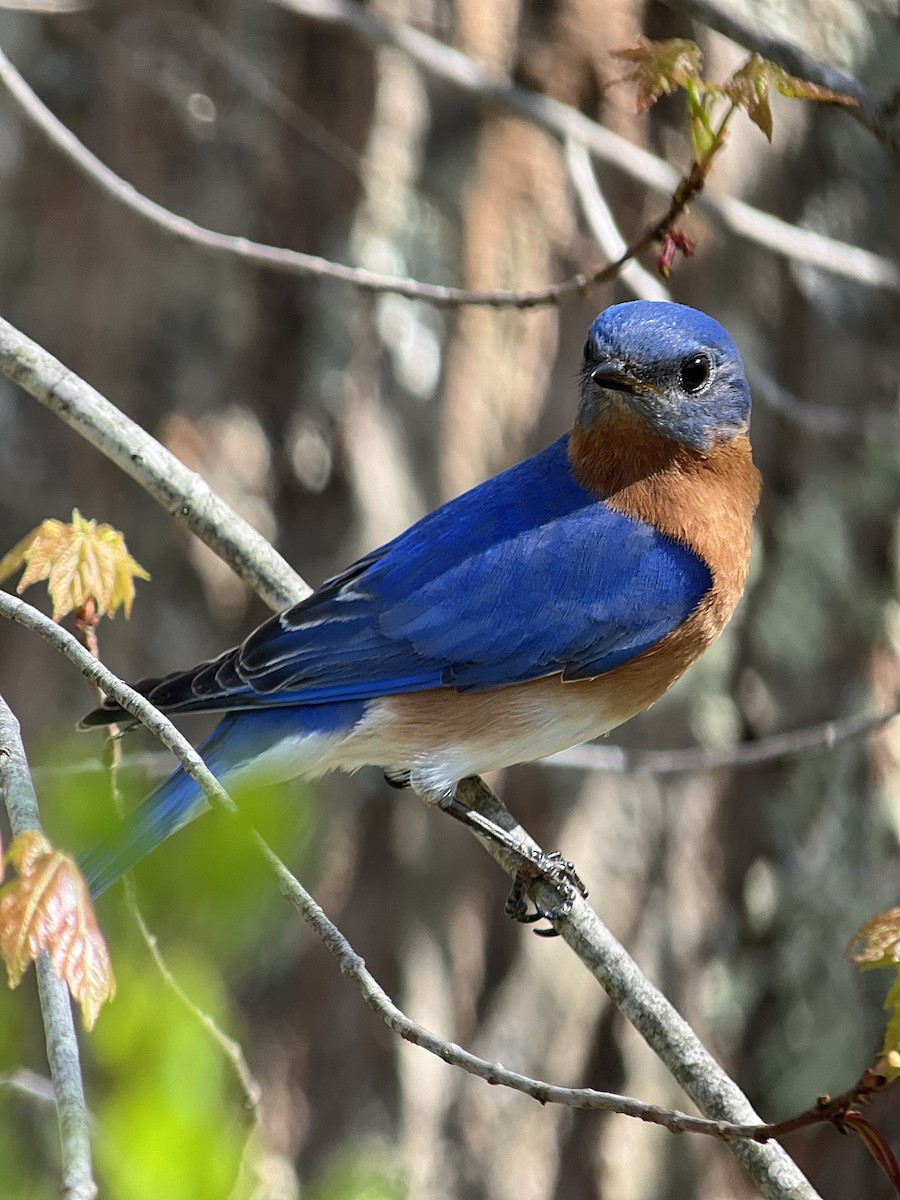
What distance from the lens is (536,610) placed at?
3410 mm

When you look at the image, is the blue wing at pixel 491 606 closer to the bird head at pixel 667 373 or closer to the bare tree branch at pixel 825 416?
the bird head at pixel 667 373

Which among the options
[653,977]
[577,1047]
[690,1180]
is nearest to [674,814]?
[653,977]

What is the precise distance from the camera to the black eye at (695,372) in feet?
11.0

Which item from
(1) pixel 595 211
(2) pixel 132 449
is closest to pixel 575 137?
(1) pixel 595 211

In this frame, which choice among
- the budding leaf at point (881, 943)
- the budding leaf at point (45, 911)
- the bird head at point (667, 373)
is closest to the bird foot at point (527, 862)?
the budding leaf at point (881, 943)

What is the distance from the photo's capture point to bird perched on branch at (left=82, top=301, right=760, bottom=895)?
3312 mm

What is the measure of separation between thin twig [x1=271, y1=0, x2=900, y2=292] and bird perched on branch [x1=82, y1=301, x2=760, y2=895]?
510 millimetres

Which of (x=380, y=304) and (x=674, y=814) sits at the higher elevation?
(x=380, y=304)

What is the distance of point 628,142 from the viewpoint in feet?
13.6

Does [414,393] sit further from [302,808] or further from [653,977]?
[302,808]

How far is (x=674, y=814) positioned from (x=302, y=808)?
129 inches

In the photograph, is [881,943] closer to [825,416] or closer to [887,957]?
[887,957]

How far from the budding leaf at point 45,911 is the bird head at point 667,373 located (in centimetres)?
197

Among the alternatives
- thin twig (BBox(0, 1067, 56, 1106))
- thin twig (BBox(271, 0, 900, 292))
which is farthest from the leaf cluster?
thin twig (BBox(0, 1067, 56, 1106))
